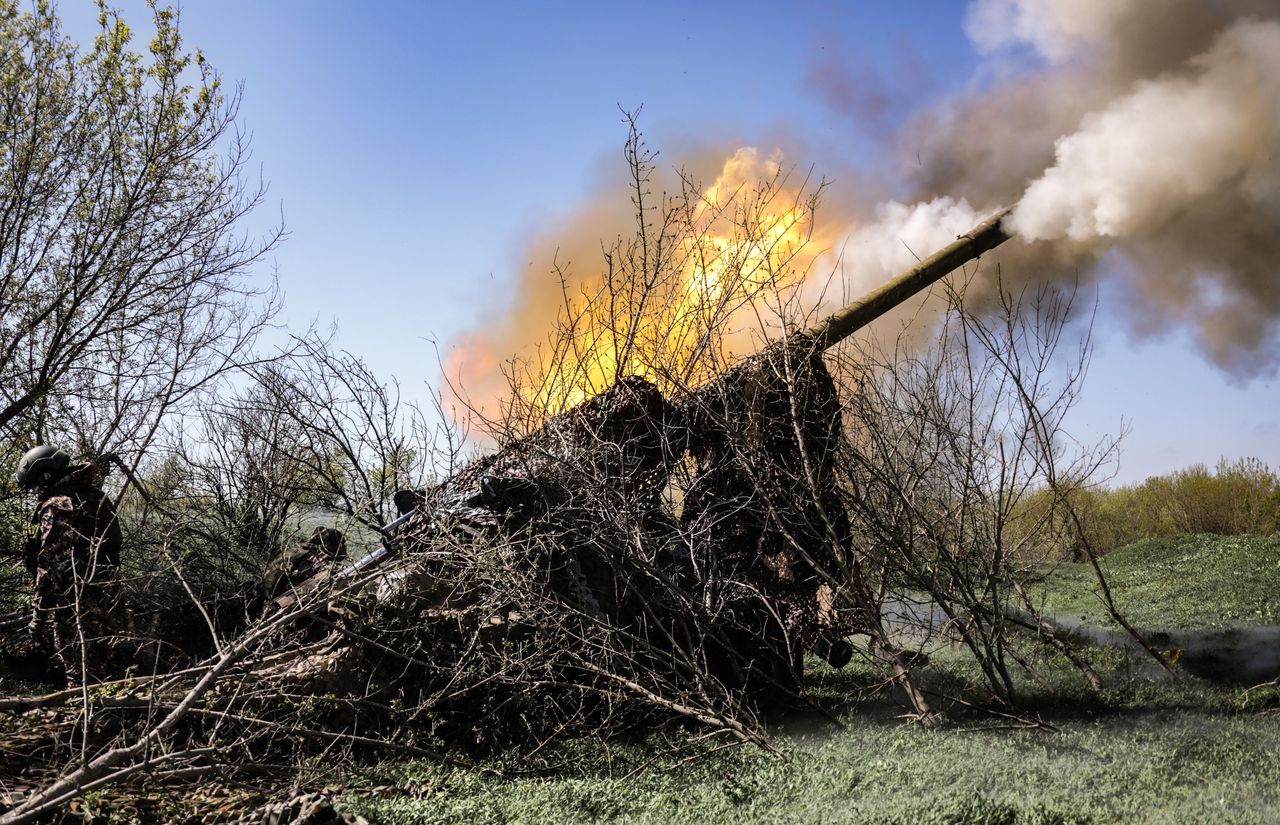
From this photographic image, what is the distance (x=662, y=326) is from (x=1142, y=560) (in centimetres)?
1030

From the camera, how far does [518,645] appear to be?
7348mm

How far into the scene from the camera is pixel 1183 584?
11.8 metres

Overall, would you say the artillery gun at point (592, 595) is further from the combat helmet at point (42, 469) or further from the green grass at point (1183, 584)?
the green grass at point (1183, 584)

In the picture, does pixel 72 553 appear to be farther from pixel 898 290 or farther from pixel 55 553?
pixel 898 290

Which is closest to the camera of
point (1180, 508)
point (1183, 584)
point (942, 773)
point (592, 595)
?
point (942, 773)

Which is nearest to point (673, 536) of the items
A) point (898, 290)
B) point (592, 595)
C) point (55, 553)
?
point (592, 595)

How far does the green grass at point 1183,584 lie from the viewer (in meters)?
10.0

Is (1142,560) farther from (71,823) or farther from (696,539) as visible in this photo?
(71,823)

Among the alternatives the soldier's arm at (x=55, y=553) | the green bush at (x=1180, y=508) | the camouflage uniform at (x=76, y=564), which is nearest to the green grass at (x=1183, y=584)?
the green bush at (x=1180, y=508)

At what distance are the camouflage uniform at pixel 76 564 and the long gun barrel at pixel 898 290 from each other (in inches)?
246

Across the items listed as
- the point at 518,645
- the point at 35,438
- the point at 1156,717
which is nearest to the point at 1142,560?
the point at 1156,717

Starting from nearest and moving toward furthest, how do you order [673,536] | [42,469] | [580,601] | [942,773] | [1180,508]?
1. [942,773]
2. [580,601]
3. [673,536]
4. [42,469]
5. [1180,508]

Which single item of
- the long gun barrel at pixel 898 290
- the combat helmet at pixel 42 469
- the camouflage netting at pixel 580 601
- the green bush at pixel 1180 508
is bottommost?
the green bush at pixel 1180 508

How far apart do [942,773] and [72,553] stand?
670cm
